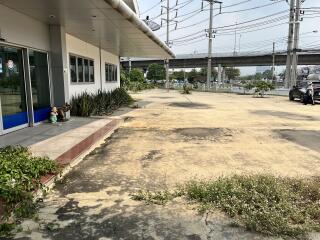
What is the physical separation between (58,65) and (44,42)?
0.93 m

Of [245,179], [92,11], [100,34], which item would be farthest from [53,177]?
[100,34]

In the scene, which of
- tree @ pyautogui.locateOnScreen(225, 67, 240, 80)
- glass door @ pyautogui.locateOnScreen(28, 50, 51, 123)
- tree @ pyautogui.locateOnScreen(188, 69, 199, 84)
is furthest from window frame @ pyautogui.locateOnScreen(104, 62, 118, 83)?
tree @ pyautogui.locateOnScreen(225, 67, 240, 80)

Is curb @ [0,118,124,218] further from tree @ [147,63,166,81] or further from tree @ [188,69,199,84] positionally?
tree @ [188,69,199,84]

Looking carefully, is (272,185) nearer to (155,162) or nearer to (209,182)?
(209,182)

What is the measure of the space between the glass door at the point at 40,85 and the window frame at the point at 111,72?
29.2ft

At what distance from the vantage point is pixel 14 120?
917 centimetres

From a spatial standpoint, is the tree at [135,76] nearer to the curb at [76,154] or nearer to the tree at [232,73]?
the curb at [76,154]

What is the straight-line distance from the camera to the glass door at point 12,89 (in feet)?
28.3

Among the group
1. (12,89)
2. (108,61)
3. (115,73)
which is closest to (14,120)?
(12,89)

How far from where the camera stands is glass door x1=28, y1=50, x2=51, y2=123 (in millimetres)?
10305

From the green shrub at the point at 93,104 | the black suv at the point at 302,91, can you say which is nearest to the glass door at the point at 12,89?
the green shrub at the point at 93,104

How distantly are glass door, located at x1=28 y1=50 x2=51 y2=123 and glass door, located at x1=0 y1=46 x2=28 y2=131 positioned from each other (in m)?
0.54

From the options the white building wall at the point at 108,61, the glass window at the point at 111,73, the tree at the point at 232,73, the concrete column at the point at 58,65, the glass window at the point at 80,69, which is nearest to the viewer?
the concrete column at the point at 58,65

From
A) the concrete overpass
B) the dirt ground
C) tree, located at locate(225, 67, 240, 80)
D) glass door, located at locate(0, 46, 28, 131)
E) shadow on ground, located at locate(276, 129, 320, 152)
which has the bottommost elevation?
shadow on ground, located at locate(276, 129, 320, 152)
